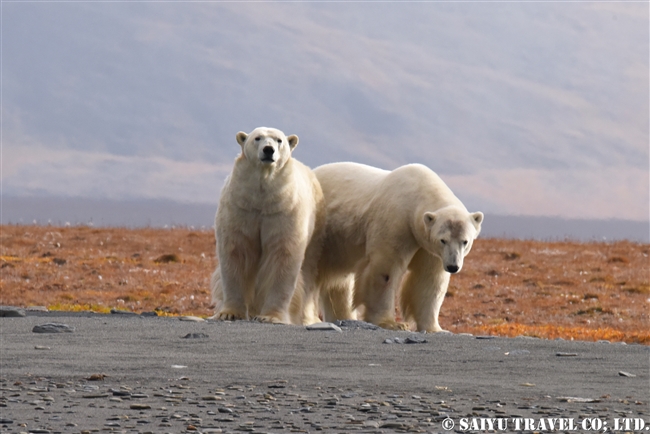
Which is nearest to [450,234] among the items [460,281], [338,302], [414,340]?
[414,340]

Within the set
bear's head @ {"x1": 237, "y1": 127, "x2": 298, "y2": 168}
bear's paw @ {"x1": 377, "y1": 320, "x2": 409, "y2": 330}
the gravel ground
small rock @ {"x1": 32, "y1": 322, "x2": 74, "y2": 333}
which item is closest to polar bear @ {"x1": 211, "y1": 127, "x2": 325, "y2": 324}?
bear's head @ {"x1": 237, "y1": 127, "x2": 298, "y2": 168}

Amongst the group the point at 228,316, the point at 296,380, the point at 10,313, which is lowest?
the point at 10,313

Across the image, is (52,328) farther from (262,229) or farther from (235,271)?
(262,229)

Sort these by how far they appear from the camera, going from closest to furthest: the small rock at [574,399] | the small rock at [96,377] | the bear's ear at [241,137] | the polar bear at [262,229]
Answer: the small rock at [574,399] < the small rock at [96,377] < the polar bear at [262,229] < the bear's ear at [241,137]

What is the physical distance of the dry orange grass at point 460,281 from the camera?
17656 mm

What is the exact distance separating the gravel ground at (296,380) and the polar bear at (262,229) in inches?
32.9

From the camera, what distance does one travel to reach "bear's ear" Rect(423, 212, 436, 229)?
10636 millimetres

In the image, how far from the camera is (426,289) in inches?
460

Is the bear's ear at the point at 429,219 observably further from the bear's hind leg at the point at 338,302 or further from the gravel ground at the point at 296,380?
the bear's hind leg at the point at 338,302

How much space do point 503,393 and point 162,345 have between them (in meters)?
3.40

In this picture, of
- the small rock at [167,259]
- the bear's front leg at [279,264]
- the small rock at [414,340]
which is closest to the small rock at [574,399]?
the small rock at [414,340]

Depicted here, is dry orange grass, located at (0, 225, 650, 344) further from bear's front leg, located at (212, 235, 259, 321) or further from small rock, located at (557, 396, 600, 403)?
small rock, located at (557, 396, 600, 403)

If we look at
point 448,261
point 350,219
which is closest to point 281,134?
point 350,219

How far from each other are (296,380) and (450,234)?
4011 mm
